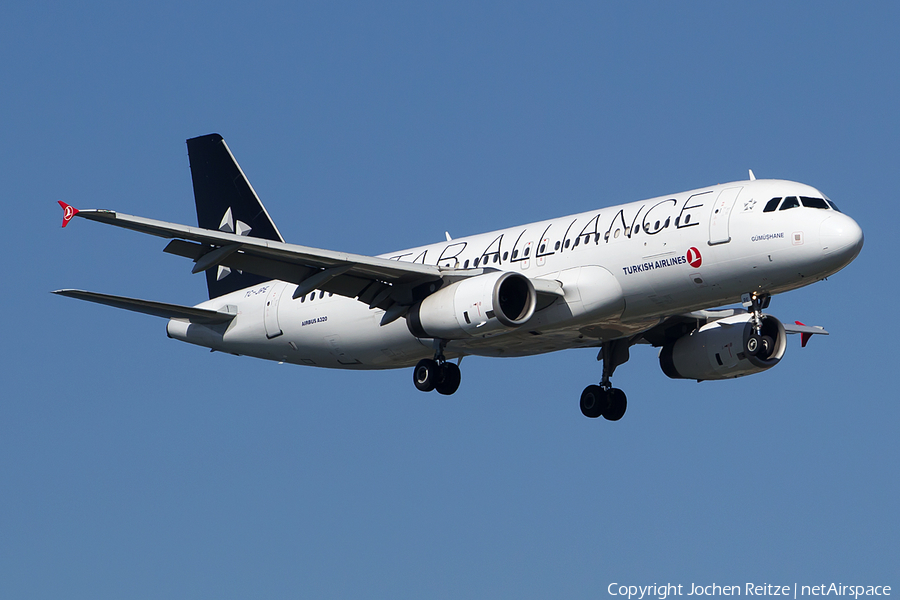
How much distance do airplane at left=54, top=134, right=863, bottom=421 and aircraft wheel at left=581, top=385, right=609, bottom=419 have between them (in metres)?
0.05

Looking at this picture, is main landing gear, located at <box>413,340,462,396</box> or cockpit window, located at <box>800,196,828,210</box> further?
main landing gear, located at <box>413,340,462,396</box>

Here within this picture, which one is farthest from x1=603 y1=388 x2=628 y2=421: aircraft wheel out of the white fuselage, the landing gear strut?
the landing gear strut

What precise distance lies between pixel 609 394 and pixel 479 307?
8.21 m

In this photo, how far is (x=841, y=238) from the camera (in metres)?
31.0

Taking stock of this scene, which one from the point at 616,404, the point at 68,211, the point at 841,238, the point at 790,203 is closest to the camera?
the point at 68,211

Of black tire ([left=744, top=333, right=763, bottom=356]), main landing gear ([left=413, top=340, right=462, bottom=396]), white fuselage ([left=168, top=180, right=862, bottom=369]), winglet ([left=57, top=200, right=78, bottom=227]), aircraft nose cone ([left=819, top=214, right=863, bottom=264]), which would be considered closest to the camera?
winglet ([left=57, top=200, right=78, bottom=227])

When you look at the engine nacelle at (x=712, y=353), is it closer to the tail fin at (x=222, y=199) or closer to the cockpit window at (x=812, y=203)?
the cockpit window at (x=812, y=203)

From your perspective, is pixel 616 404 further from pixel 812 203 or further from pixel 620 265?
pixel 812 203

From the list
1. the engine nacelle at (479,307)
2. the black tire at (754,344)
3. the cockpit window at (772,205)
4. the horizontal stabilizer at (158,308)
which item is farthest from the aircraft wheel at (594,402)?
the horizontal stabilizer at (158,308)

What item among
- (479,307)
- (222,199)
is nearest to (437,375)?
(479,307)

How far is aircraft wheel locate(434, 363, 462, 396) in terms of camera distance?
36.8 meters

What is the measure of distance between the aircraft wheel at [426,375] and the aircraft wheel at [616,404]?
6.50 meters

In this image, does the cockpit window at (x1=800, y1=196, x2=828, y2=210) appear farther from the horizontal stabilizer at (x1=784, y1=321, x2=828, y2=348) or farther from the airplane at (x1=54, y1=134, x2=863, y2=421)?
the horizontal stabilizer at (x1=784, y1=321, x2=828, y2=348)

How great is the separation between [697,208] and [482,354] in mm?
Result: 8711
